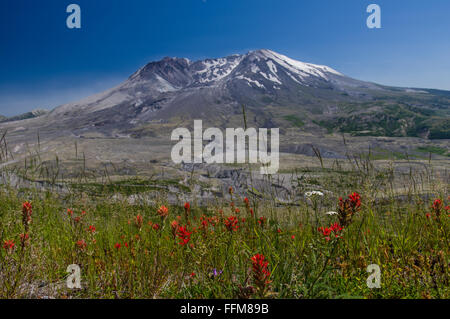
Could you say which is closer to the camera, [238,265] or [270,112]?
[238,265]

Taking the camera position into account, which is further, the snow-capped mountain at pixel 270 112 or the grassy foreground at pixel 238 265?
the snow-capped mountain at pixel 270 112

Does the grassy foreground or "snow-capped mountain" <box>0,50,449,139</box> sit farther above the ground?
"snow-capped mountain" <box>0,50,449,139</box>

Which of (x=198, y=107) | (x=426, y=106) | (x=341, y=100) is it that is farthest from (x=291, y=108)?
(x=426, y=106)

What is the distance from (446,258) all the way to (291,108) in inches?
6329

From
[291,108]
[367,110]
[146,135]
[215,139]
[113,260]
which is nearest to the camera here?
[113,260]

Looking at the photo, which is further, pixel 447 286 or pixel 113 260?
pixel 113 260

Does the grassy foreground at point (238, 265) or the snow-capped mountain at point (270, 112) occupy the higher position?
the snow-capped mountain at point (270, 112)

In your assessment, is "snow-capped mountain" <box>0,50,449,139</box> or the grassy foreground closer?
the grassy foreground

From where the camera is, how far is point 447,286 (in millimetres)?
2039

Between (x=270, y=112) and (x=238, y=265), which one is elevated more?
(x=270, y=112)
